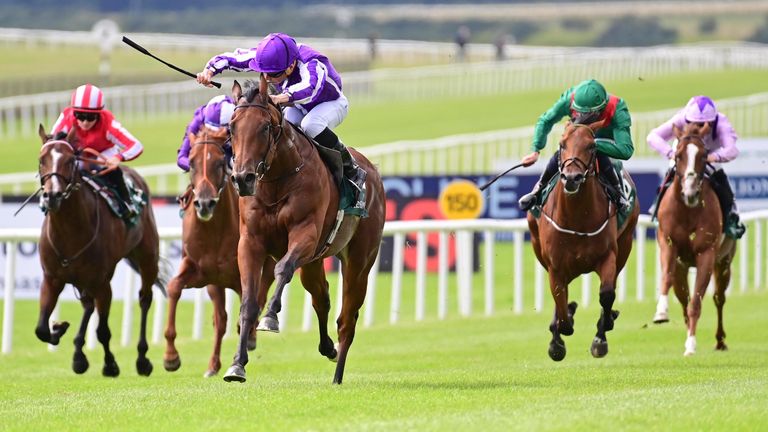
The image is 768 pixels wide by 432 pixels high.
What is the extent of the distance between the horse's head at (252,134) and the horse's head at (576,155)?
2.18m

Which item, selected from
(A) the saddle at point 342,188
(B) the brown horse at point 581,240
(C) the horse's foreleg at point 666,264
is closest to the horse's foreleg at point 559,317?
(B) the brown horse at point 581,240

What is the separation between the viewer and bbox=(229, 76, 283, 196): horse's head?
8.34 m

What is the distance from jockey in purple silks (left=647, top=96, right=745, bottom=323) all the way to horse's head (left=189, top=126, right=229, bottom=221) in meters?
3.44

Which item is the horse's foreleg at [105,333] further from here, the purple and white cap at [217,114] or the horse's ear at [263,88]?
the horse's ear at [263,88]

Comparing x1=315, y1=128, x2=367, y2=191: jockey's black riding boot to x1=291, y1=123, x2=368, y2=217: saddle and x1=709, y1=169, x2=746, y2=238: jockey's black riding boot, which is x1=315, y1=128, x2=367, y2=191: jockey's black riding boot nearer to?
x1=291, y1=123, x2=368, y2=217: saddle

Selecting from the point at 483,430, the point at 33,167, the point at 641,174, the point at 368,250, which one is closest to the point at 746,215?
the point at 641,174

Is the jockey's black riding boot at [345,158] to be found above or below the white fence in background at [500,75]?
above


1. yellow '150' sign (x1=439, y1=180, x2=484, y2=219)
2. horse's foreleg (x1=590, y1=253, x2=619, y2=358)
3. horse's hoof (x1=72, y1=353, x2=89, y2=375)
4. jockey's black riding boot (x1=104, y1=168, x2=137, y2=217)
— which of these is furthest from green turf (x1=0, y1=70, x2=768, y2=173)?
A: horse's foreleg (x1=590, y1=253, x2=619, y2=358)

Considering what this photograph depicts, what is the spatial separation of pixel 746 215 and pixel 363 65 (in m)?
26.5

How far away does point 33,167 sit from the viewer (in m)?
28.2

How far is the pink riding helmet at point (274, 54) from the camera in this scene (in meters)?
9.04

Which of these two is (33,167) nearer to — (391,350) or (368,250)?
(391,350)

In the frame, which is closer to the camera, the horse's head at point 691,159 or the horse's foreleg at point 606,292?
the horse's foreleg at point 606,292

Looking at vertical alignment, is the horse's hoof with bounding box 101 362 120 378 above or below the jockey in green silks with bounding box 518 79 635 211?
below
